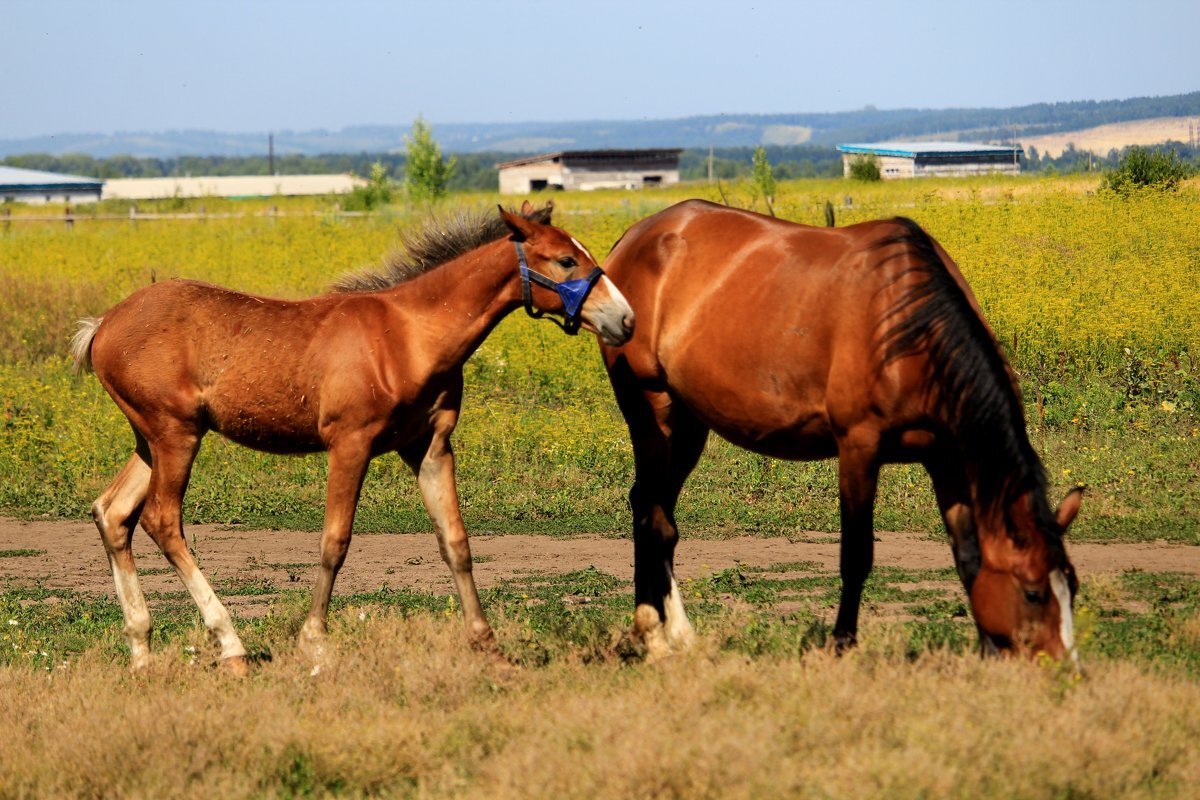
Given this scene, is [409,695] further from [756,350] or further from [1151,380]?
[1151,380]

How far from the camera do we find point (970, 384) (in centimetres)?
569

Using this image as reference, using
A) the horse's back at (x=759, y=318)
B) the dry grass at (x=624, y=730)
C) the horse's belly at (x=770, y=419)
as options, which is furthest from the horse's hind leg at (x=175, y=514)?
the horse's belly at (x=770, y=419)

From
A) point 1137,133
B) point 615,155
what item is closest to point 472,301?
point 1137,133

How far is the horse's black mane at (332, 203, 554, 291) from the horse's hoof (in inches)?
81.1

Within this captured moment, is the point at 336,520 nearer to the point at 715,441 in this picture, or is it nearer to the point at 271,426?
the point at 271,426

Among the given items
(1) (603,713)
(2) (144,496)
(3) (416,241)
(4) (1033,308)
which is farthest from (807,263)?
(4) (1033,308)

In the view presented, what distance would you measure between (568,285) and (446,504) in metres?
1.30

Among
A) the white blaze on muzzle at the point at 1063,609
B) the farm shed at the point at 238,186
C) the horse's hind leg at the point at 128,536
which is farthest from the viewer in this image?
the farm shed at the point at 238,186

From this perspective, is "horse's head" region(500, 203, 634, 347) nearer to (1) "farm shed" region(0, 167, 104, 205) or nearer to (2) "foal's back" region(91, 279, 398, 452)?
(2) "foal's back" region(91, 279, 398, 452)

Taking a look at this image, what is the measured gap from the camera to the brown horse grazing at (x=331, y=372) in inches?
263

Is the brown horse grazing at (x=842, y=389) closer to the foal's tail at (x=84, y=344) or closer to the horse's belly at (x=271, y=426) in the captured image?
the horse's belly at (x=271, y=426)

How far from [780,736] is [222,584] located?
5.52 m

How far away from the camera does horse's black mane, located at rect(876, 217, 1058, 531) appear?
18.2 feet

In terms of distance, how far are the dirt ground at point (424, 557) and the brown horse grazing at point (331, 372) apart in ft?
5.79
